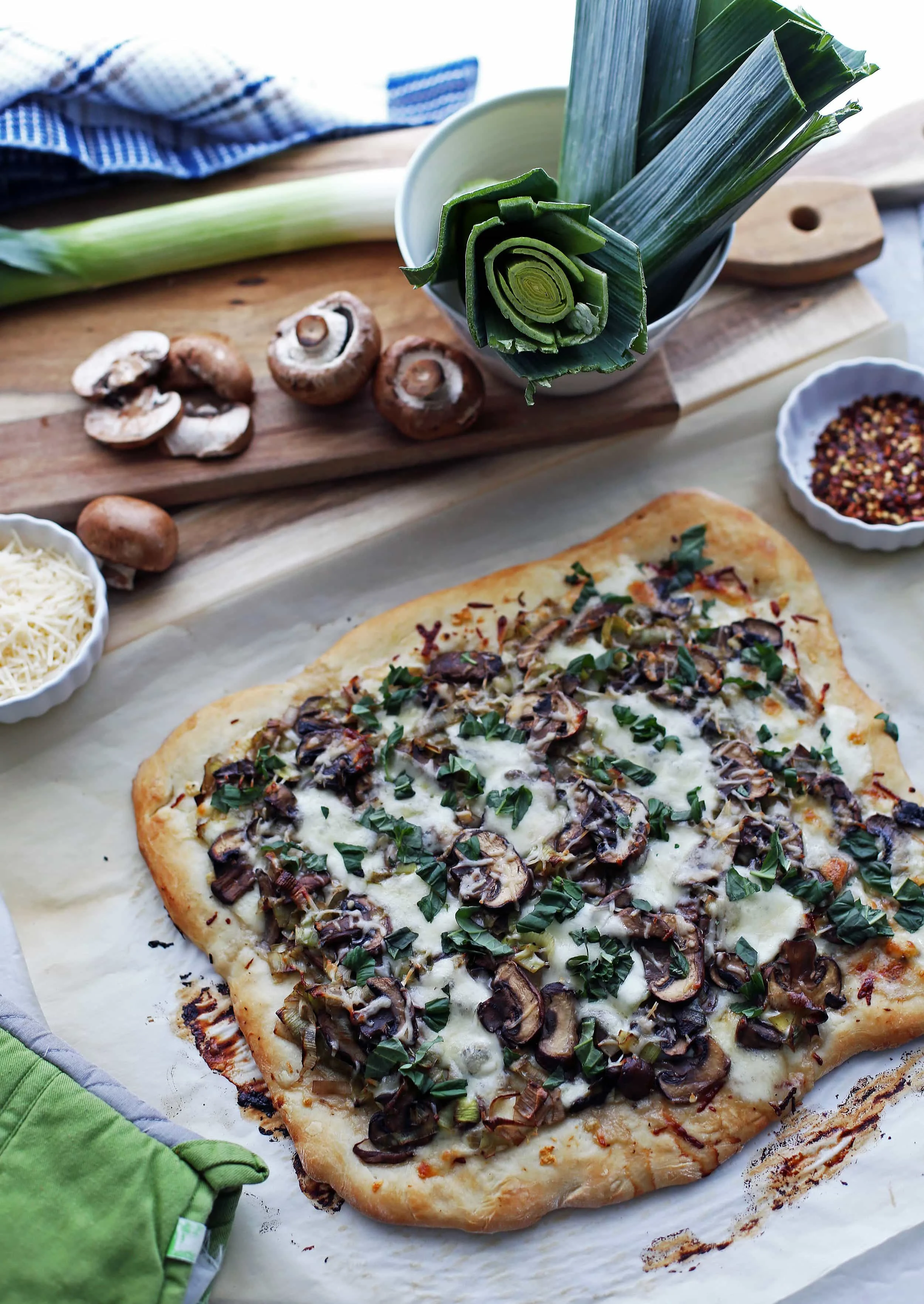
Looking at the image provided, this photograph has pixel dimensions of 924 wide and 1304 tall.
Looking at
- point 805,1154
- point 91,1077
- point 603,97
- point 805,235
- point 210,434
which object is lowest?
point 805,1154

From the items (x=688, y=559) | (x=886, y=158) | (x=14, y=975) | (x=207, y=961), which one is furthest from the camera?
(x=886, y=158)

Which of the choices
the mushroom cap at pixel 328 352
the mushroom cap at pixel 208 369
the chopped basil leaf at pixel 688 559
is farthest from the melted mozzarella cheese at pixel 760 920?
the mushroom cap at pixel 208 369

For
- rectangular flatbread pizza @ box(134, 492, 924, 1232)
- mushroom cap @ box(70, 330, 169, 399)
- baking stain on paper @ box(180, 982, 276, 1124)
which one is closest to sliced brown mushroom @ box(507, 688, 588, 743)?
rectangular flatbread pizza @ box(134, 492, 924, 1232)

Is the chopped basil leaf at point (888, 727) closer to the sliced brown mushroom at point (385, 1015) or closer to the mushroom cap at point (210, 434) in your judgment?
the sliced brown mushroom at point (385, 1015)

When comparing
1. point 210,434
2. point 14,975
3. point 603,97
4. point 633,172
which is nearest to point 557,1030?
point 14,975

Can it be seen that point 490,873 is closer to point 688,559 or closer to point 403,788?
point 403,788

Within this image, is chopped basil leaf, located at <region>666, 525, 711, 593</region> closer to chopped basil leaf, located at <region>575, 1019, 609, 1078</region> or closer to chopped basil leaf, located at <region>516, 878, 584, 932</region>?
chopped basil leaf, located at <region>516, 878, 584, 932</region>
